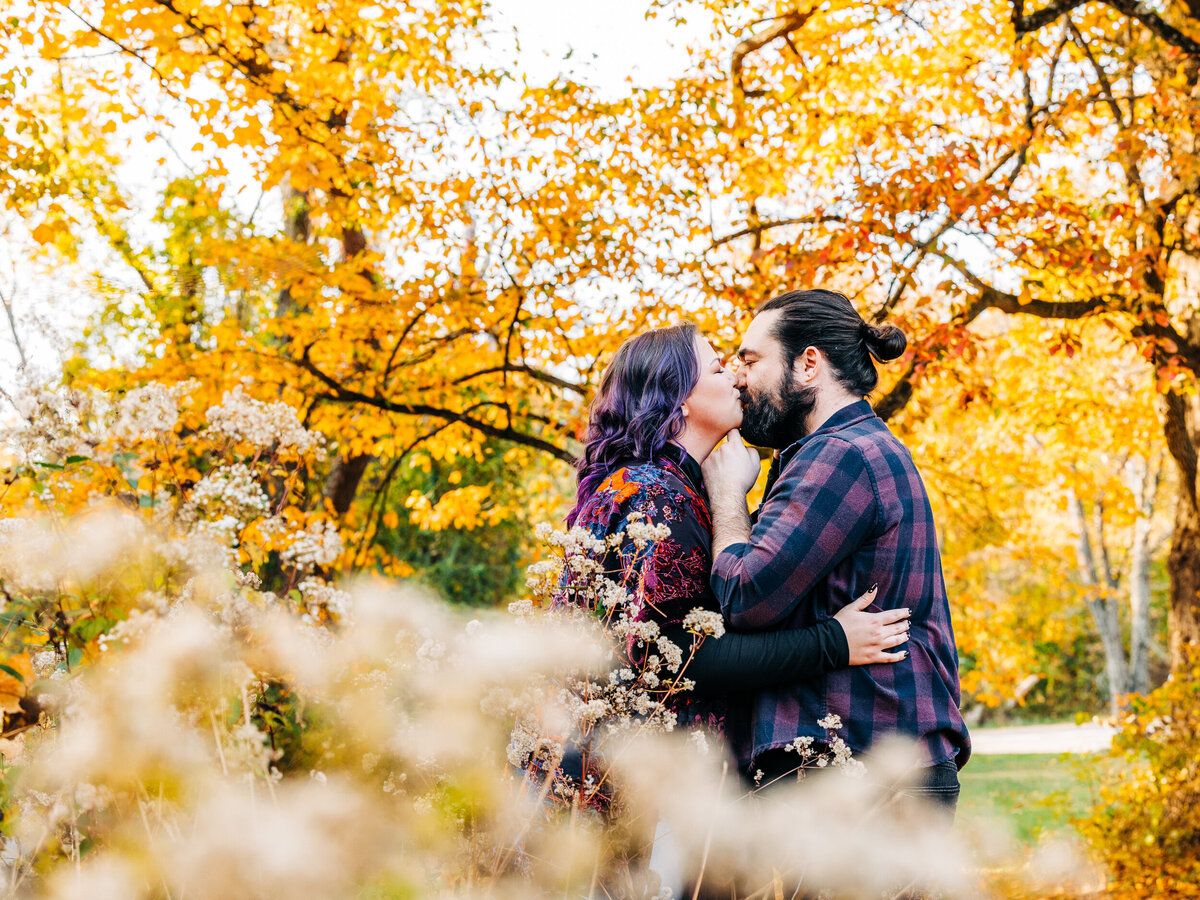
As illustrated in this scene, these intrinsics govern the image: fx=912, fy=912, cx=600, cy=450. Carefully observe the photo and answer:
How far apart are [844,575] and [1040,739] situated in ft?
70.1

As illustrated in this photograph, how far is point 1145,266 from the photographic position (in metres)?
4.77

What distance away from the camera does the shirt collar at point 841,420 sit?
2.22 meters

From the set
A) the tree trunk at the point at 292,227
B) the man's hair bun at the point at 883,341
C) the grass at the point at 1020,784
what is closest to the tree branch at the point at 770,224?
the man's hair bun at the point at 883,341

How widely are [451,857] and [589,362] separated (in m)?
4.25

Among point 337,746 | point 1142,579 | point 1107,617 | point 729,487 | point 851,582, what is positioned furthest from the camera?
point 1107,617

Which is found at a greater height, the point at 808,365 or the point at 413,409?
the point at 413,409

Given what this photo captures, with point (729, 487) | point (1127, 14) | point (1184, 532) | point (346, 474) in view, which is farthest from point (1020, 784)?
point (729, 487)

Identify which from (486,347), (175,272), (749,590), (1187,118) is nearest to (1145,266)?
(1187,118)

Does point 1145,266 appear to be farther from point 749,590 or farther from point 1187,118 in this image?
point 749,590

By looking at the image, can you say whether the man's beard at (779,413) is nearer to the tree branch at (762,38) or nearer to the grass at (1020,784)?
the tree branch at (762,38)

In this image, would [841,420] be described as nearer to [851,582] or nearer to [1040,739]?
[851,582]

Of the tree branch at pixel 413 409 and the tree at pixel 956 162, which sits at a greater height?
the tree at pixel 956 162

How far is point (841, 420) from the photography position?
2.26 m

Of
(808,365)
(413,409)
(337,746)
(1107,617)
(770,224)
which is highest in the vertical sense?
(770,224)
